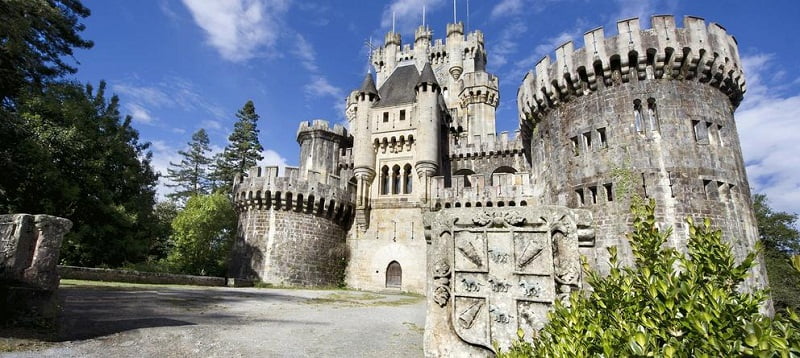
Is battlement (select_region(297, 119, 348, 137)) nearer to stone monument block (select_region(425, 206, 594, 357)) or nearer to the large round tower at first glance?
the large round tower

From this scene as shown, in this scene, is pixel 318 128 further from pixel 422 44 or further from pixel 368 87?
pixel 422 44

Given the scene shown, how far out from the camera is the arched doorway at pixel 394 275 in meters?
25.4

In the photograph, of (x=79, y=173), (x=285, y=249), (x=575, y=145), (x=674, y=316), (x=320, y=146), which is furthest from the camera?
(x=320, y=146)

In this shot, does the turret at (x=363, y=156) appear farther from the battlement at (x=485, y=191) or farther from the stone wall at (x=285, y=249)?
the battlement at (x=485, y=191)

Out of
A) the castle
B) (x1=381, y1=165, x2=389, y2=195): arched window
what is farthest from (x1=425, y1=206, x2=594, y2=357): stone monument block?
(x1=381, y1=165, x2=389, y2=195): arched window

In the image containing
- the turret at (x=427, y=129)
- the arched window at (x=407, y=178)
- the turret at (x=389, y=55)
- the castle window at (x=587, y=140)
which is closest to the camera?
the castle window at (x=587, y=140)

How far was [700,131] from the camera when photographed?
56.2 ft

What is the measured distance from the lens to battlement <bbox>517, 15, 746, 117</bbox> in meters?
17.3

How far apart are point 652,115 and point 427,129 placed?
13.3 meters

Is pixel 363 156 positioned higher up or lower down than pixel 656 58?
lower down

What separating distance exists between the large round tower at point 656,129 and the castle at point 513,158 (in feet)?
0.19

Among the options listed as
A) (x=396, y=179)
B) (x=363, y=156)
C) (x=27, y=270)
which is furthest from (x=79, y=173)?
(x=396, y=179)

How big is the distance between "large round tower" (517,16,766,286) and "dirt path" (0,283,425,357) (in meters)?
10.9

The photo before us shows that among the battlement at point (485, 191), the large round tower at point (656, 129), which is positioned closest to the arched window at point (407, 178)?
the battlement at point (485, 191)
